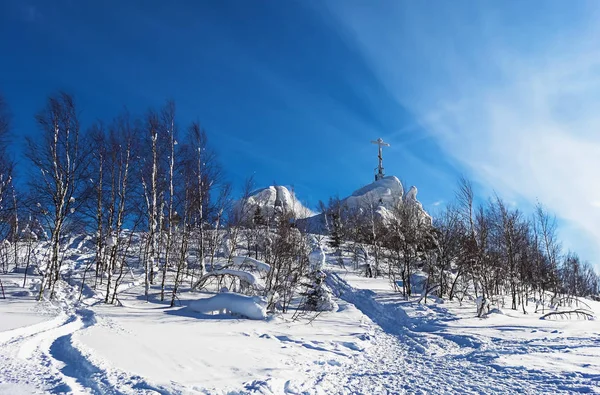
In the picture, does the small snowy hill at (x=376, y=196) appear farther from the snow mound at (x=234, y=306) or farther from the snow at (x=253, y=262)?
the snow mound at (x=234, y=306)

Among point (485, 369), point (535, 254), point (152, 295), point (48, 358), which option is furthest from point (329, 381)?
point (535, 254)

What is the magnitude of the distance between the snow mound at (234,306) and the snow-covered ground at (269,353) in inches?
10.4

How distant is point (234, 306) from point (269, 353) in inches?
160

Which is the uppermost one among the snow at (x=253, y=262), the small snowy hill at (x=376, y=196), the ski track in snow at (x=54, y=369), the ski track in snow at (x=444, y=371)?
the small snowy hill at (x=376, y=196)

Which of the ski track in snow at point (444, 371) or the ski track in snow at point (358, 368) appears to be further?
the ski track in snow at point (444, 371)

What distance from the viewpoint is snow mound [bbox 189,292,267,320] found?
1071 cm

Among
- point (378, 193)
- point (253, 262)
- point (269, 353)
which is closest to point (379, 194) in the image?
point (378, 193)

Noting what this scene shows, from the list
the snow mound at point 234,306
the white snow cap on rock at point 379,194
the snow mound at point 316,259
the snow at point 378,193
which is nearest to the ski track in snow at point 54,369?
the snow mound at point 234,306

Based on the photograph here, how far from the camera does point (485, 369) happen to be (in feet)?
20.8

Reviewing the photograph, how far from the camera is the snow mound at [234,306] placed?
35.1ft

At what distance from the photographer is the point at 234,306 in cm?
1079

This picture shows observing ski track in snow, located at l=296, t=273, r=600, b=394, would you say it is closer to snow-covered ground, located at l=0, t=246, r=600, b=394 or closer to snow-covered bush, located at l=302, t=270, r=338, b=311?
snow-covered ground, located at l=0, t=246, r=600, b=394

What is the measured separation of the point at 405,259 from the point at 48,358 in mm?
15274

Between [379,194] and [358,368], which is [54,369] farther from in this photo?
[379,194]
